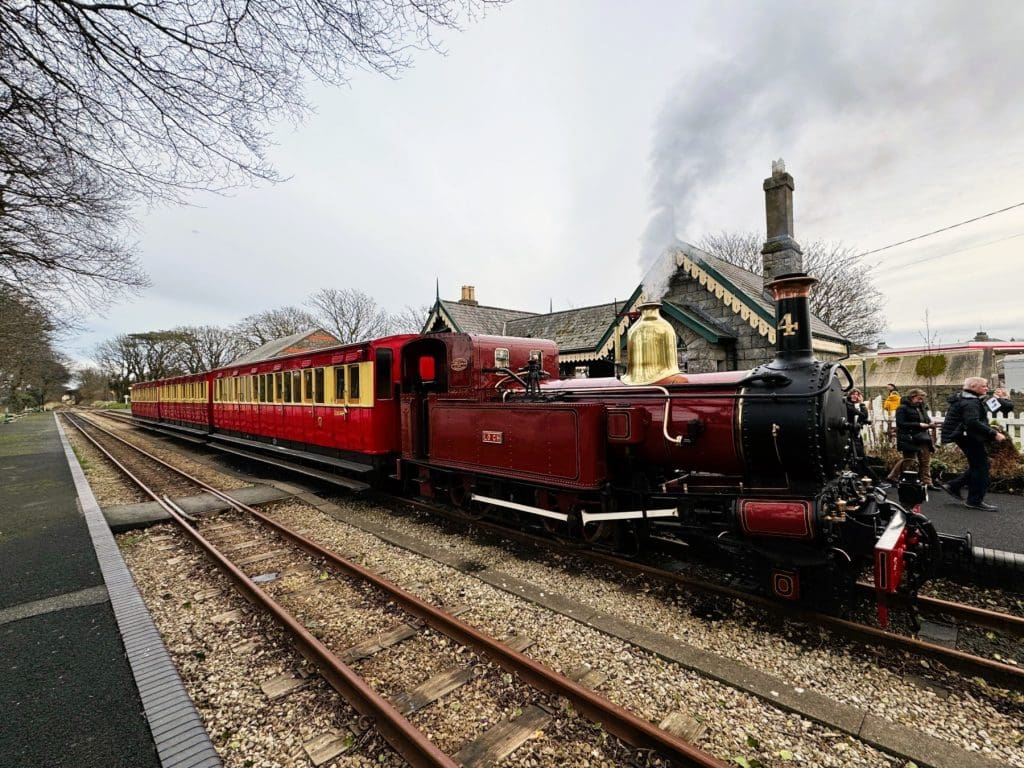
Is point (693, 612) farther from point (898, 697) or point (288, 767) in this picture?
point (288, 767)

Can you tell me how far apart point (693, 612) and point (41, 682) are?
4.61m

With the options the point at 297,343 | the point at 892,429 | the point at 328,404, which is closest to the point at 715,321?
the point at 892,429

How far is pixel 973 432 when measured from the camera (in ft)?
21.5

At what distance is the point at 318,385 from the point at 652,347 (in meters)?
7.16

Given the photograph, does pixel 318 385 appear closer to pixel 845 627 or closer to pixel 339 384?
pixel 339 384

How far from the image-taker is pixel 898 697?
3.03 m

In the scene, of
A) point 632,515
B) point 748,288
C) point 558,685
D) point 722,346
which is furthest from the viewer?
point 748,288

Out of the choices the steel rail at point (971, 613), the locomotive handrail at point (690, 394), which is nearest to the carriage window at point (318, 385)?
the locomotive handrail at point (690, 394)

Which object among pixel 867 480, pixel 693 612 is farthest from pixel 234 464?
pixel 867 480

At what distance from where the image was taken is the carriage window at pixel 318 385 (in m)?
9.67

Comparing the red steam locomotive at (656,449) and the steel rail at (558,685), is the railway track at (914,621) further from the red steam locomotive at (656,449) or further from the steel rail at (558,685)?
the steel rail at (558,685)

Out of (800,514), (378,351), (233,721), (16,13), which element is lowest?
(233,721)

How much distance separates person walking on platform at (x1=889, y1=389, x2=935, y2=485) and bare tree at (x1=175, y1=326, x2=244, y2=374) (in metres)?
66.1

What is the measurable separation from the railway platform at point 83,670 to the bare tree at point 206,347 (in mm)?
62673
